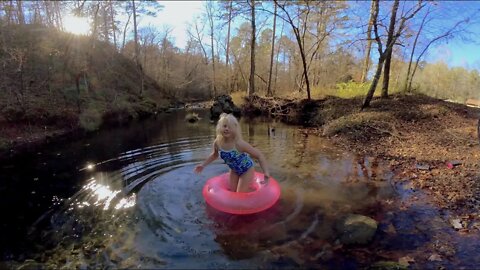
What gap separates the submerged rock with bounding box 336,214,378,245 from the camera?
4684mm

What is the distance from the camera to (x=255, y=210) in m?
5.47

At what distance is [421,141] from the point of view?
10.3 m

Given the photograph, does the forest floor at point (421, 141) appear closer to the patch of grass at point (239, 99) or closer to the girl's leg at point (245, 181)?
the girl's leg at point (245, 181)

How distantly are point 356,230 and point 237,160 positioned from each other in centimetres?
234

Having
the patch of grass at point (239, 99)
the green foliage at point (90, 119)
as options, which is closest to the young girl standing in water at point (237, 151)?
the green foliage at point (90, 119)

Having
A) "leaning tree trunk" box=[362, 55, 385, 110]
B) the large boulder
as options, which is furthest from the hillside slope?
"leaning tree trunk" box=[362, 55, 385, 110]

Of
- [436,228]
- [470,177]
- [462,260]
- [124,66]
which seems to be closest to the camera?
[462,260]

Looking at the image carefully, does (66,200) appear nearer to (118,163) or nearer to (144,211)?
(144,211)

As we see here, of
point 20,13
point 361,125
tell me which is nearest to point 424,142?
point 361,125

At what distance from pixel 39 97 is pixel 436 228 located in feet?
66.7

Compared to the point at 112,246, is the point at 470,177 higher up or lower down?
higher up

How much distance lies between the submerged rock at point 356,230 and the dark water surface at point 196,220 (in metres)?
A: 0.10

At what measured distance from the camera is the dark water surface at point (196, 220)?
14.2ft

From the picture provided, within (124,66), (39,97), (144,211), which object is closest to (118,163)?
(144,211)
